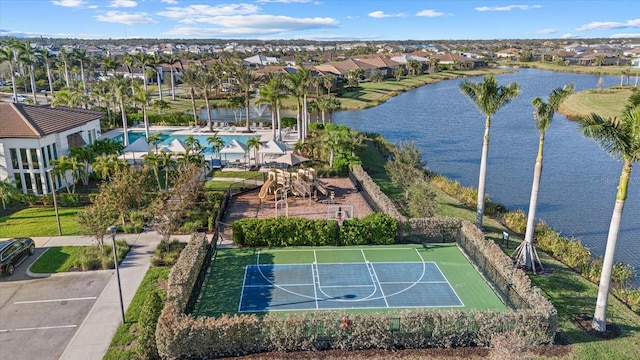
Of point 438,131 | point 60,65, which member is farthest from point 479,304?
point 60,65

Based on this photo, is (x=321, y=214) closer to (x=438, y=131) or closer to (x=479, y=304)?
(x=479, y=304)

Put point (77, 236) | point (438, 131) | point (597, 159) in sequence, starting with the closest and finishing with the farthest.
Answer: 1. point (77, 236)
2. point (597, 159)
3. point (438, 131)

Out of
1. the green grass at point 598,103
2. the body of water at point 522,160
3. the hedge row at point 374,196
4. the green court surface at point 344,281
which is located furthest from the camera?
the green grass at point 598,103

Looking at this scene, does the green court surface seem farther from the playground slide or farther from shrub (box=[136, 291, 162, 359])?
the playground slide

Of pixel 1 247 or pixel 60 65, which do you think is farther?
pixel 60 65

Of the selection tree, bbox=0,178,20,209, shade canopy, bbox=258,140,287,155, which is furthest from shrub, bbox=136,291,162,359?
shade canopy, bbox=258,140,287,155

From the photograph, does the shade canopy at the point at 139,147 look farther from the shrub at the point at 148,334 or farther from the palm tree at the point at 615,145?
the palm tree at the point at 615,145

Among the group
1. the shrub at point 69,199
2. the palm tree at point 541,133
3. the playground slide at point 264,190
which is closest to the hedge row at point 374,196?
the palm tree at point 541,133
